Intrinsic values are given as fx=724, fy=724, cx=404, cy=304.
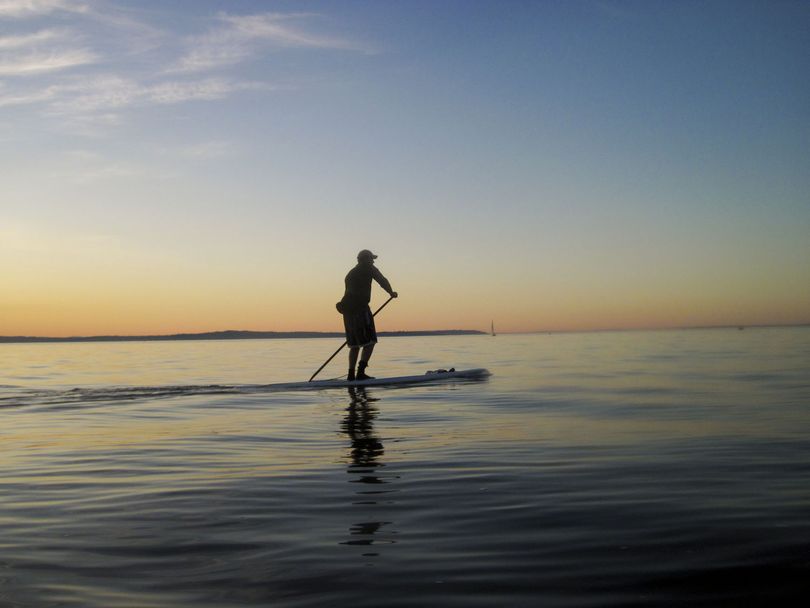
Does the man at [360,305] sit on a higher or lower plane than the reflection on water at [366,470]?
higher

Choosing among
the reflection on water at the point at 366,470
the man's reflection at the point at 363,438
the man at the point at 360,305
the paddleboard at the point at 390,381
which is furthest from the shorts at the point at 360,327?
the reflection on water at the point at 366,470

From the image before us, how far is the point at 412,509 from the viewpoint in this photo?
15.8ft

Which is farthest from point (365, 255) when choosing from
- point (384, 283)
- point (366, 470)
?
point (366, 470)

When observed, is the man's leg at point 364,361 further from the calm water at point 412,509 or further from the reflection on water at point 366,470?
the calm water at point 412,509

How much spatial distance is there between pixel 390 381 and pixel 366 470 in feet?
33.7

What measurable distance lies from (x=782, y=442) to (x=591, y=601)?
5376 millimetres

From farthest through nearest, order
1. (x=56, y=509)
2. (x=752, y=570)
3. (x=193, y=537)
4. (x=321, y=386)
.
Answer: (x=321, y=386)
(x=56, y=509)
(x=193, y=537)
(x=752, y=570)

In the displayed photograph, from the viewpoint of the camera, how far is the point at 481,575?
345 cm

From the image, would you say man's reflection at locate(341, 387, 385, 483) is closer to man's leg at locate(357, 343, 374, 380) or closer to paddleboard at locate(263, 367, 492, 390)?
paddleboard at locate(263, 367, 492, 390)

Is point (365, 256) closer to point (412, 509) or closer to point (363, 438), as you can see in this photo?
point (363, 438)

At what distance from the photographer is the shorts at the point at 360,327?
16.4 metres

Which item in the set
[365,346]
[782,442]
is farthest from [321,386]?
[782,442]

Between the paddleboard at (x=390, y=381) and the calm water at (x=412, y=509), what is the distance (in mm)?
5104

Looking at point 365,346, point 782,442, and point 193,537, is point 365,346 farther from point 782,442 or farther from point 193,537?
point 193,537
